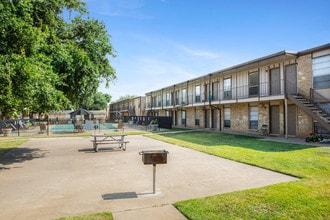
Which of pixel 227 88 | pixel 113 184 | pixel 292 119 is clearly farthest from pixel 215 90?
pixel 113 184

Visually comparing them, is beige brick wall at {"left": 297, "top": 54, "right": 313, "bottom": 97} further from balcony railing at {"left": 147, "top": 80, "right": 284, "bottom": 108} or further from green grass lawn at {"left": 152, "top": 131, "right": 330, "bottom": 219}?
green grass lawn at {"left": 152, "top": 131, "right": 330, "bottom": 219}

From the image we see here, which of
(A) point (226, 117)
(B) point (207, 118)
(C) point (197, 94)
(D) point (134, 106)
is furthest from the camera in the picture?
(D) point (134, 106)

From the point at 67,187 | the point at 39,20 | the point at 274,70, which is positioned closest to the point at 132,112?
the point at 274,70

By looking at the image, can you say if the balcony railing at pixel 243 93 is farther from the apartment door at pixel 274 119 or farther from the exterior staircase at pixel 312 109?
the exterior staircase at pixel 312 109

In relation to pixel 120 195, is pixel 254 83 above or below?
above

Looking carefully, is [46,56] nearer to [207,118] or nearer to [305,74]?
[305,74]

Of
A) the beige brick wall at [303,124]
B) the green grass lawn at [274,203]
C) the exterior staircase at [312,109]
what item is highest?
the exterior staircase at [312,109]

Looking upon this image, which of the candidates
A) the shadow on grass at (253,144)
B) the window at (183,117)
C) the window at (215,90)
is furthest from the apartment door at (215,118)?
the shadow on grass at (253,144)

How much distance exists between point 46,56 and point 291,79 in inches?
601

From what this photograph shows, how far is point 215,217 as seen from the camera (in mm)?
4188

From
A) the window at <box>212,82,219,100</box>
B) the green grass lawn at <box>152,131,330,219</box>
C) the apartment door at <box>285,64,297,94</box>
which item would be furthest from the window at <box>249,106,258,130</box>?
the green grass lawn at <box>152,131,330,219</box>

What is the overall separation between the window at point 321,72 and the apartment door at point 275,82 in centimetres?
293

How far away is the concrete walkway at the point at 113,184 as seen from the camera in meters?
4.64

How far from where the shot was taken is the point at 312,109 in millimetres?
14391
